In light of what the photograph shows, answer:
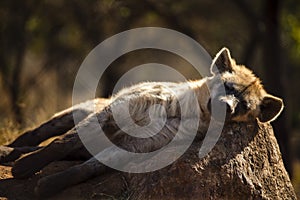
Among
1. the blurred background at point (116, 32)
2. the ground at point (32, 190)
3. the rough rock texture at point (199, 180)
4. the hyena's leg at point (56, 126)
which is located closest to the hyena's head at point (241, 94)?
the rough rock texture at point (199, 180)

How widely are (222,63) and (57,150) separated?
172 centimetres

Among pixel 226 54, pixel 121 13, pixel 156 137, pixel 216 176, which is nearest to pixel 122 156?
pixel 156 137

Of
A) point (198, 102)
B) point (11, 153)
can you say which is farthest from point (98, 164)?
point (198, 102)

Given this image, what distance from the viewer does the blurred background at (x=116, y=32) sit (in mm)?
11758

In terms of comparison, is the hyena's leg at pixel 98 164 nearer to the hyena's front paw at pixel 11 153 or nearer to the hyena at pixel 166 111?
the hyena at pixel 166 111

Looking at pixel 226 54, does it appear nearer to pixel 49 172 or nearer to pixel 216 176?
pixel 216 176

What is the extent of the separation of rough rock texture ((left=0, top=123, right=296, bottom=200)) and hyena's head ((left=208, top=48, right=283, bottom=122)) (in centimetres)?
19

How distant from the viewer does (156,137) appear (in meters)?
6.30

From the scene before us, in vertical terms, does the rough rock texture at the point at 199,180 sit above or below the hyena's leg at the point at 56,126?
below

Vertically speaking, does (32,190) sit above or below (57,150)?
below

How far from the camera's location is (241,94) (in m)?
6.38

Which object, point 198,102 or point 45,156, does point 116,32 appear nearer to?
point 198,102

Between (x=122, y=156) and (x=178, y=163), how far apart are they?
547 mm

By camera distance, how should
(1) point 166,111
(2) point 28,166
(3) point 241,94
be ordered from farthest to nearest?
(1) point 166,111 < (3) point 241,94 < (2) point 28,166
